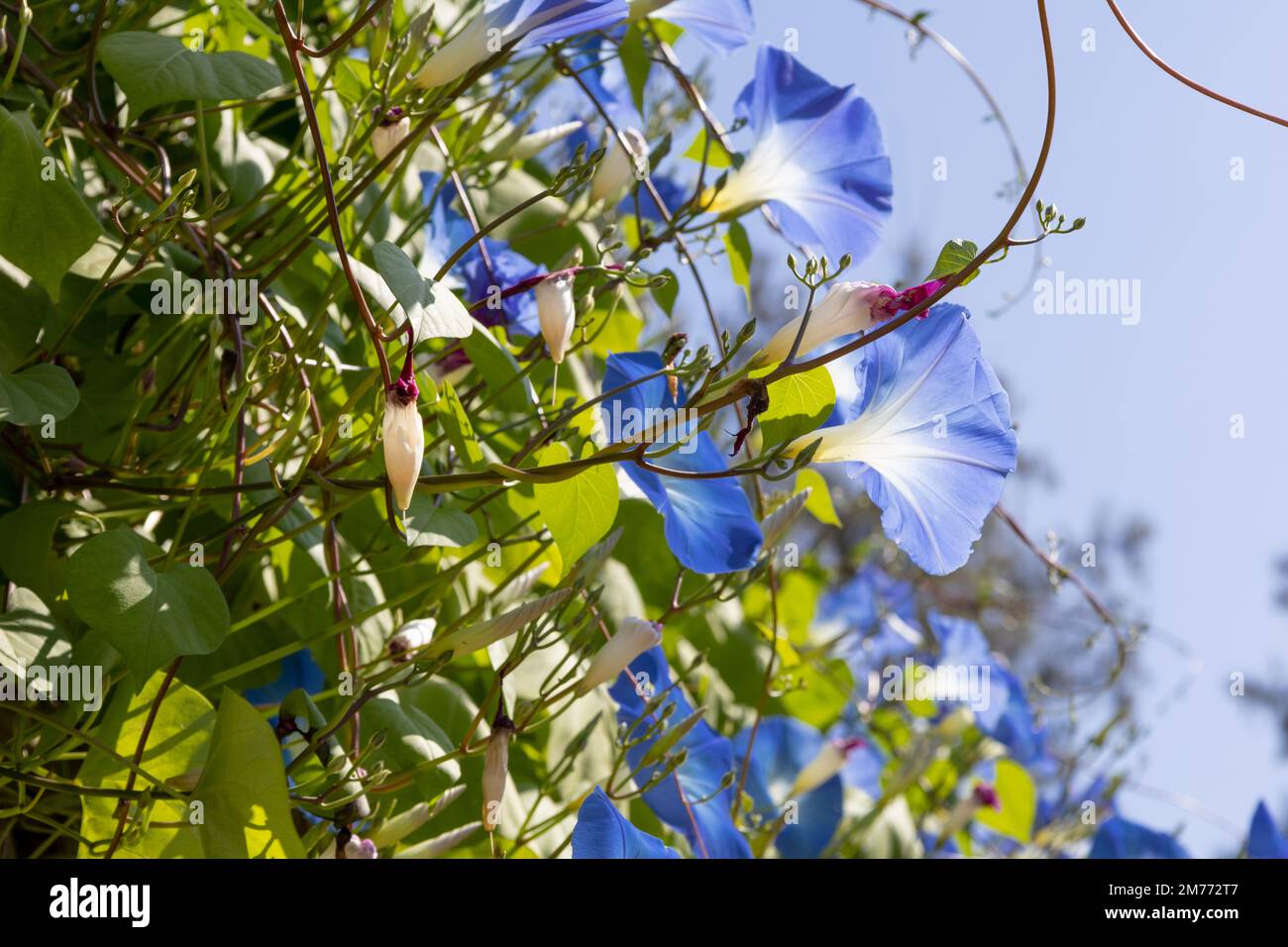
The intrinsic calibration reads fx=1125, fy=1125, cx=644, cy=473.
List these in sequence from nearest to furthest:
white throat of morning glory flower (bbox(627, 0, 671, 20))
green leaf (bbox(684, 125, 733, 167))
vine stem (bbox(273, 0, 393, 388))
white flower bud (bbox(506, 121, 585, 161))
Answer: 1. vine stem (bbox(273, 0, 393, 388))
2. white throat of morning glory flower (bbox(627, 0, 671, 20))
3. white flower bud (bbox(506, 121, 585, 161))
4. green leaf (bbox(684, 125, 733, 167))

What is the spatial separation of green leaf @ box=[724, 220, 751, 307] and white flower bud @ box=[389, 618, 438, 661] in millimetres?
364

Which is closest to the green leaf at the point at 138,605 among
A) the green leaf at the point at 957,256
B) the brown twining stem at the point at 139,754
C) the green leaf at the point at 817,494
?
the brown twining stem at the point at 139,754

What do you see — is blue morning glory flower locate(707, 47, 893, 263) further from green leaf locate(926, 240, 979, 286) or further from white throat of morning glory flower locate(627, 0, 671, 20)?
green leaf locate(926, 240, 979, 286)

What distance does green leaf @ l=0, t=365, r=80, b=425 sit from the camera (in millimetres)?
491

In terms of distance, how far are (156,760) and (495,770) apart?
168 millimetres

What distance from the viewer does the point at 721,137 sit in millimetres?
785

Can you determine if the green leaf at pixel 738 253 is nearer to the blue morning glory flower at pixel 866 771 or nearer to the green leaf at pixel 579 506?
the green leaf at pixel 579 506

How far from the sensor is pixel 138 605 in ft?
1.57

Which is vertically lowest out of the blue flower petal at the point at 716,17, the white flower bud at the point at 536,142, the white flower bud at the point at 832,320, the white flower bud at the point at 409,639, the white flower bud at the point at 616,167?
the white flower bud at the point at 409,639

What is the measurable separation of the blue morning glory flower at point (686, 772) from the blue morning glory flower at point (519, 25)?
0.38m

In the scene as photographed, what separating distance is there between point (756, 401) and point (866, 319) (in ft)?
0.24

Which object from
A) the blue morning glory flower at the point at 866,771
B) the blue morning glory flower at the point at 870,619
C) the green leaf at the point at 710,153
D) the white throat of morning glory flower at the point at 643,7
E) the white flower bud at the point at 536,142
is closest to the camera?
the white throat of morning glory flower at the point at 643,7

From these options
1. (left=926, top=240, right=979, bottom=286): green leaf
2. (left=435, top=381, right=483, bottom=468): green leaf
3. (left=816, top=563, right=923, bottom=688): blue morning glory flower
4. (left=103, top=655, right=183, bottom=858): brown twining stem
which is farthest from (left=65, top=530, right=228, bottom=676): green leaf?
(left=816, top=563, right=923, bottom=688): blue morning glory flower

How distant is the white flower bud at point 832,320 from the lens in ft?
1.64
